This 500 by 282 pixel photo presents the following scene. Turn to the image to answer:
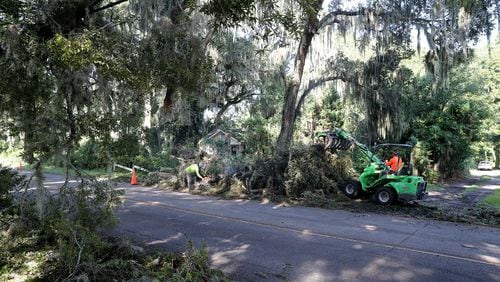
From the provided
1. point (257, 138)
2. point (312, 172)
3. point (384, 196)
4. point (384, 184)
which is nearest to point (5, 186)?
point (312, 172)

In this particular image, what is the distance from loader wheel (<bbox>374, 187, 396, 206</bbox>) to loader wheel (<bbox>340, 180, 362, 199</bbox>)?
738mm

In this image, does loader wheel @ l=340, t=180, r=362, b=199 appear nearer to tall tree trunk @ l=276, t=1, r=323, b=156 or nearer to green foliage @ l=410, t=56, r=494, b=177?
tall tree trunk @ l=276, t=1, r=323, b=156

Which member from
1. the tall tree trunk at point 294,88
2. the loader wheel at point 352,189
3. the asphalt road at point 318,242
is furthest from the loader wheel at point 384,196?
the tall tree trunk at point 294,88

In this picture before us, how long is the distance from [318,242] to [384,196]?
5.00 m

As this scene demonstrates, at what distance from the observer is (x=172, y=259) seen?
5.64 metres

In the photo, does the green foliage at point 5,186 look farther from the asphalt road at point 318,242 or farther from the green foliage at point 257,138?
the green foliage at point 257,138

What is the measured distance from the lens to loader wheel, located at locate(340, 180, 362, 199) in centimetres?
1243

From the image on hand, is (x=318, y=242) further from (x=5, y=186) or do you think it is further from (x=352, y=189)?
(x=5, y=186)

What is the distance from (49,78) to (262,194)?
9369 millimetres

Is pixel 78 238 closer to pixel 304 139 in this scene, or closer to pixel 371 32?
pixel 371 32

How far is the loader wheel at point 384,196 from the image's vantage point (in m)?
11.5

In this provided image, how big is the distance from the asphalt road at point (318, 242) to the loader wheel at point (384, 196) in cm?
126

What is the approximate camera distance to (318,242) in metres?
7.44

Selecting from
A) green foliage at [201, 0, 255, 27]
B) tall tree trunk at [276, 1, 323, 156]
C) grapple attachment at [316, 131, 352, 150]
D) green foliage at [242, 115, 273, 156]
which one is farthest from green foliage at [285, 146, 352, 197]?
→ green foliage at [242, 115, 273, 156]
